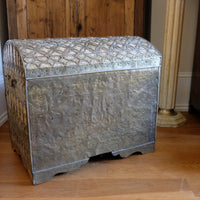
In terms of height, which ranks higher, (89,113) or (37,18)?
(37,18)

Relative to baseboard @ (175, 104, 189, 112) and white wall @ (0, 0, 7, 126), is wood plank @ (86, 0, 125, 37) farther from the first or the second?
baseboard @ (175, 104, 189, 112)

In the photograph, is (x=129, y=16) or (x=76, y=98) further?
(x=129, y=16)

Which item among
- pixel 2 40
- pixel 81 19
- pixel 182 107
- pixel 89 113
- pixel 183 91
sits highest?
pixel 81 19

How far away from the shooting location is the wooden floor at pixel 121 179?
128 cm

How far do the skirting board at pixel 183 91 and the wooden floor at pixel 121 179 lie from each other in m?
0.86

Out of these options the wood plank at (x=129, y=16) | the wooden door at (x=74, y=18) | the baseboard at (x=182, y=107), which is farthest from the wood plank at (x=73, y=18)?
the baseboard at (x=182, y=107)

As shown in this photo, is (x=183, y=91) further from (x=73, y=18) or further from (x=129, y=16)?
(x=73, y=18)

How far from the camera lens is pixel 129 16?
2.30 m

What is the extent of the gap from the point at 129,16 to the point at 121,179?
1491 mm

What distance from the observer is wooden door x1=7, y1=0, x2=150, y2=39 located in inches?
85.0

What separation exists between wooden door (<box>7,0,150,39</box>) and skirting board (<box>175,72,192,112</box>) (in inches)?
25.4

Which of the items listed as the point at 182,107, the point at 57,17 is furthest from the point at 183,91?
the point at 57,17

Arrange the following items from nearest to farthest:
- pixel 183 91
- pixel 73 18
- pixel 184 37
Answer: pixel 73 18 → pixel 184 37 → pixel 183 91

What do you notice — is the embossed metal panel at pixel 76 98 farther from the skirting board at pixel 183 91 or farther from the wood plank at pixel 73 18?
the skirting board at pixel 183 91
